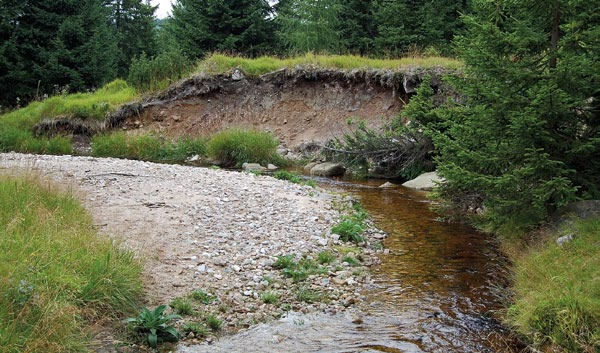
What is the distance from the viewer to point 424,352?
467cm

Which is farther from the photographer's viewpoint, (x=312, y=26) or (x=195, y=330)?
(x=312, y=26)

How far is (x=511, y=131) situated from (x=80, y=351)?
6.15m

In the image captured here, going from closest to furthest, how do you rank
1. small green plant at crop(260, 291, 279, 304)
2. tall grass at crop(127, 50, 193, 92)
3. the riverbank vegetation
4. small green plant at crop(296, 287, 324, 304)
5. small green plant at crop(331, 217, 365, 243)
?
small green plant at crop(260, 291, 279, 304) < small green plant at crop(296, 287, 324, 304) < the riverbank vegetation < small green plant at crop(331, 217, 365, 243) < tall grass at crop(127, 50, 193, 92)

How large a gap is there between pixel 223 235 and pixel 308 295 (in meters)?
2.05

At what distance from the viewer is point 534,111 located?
669 centimetres

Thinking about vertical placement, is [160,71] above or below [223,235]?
above

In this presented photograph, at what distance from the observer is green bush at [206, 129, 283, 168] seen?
1791 centimetres

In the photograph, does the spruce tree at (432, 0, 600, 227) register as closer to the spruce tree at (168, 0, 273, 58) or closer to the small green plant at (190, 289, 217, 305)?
the small green plant at (190, 289, 217, 305)

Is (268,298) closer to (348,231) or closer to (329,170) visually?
(348,231)

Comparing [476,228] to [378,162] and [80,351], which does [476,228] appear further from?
[80,351]

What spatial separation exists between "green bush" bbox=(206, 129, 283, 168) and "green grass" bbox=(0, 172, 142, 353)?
1179 cm

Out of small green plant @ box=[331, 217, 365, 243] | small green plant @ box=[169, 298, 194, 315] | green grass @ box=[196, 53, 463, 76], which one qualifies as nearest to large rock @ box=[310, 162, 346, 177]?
green grass @ box=[196, 53, 463, 76]

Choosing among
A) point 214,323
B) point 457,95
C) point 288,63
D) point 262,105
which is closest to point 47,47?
point 262,105

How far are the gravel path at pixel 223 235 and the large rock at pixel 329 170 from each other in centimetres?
467
